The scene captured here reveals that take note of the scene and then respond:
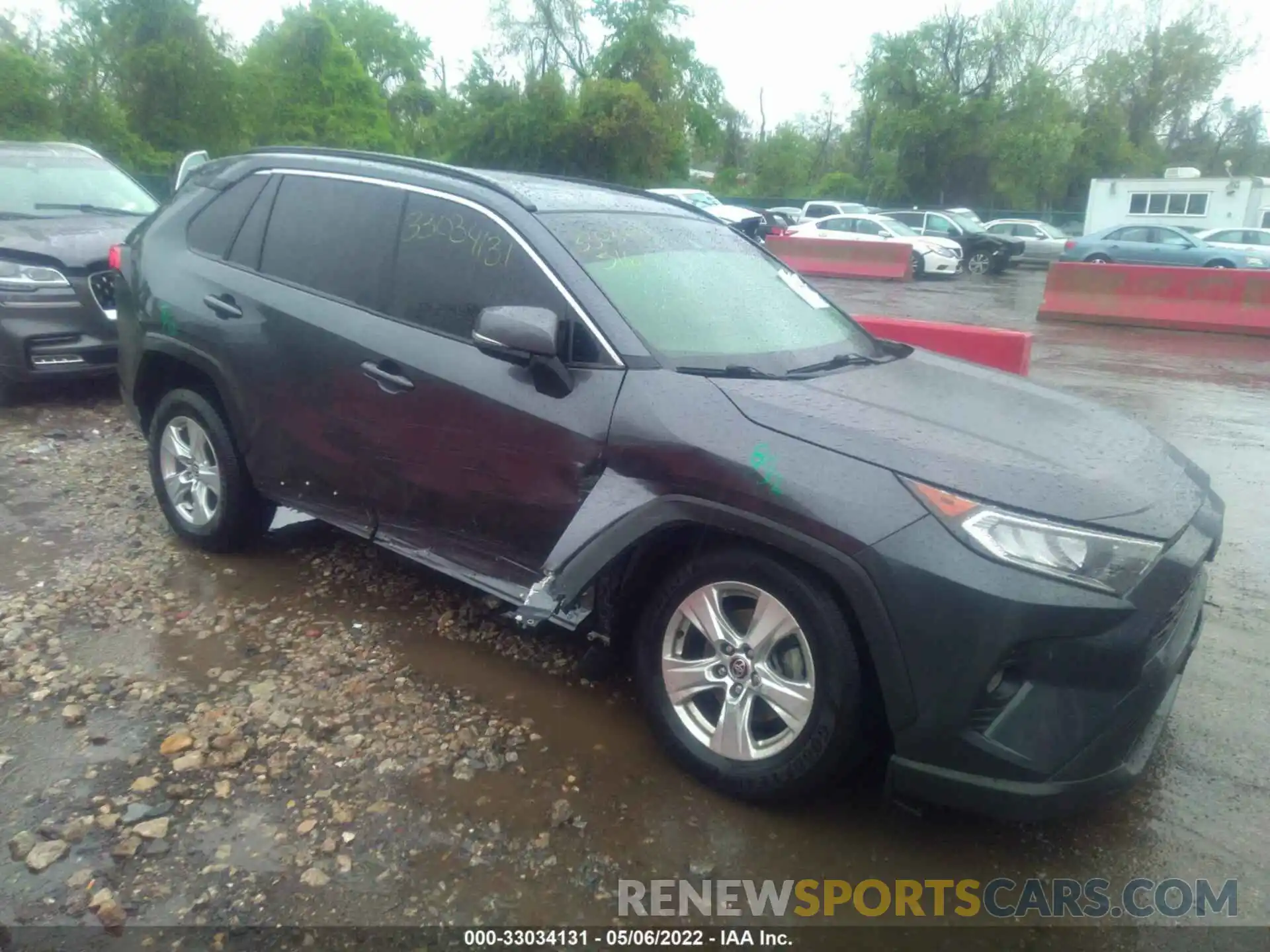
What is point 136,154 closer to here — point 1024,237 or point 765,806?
point 1024,237

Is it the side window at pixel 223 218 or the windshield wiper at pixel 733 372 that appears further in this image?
the side window at pixel 223 218

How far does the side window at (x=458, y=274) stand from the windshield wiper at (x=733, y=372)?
389mm

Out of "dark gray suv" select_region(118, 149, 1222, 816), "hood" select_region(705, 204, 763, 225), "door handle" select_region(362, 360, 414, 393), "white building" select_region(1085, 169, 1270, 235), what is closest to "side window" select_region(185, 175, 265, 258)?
"dark gray suv" select_region(118, 149, 1222, 816)

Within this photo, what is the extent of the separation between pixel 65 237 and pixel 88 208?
1013mm

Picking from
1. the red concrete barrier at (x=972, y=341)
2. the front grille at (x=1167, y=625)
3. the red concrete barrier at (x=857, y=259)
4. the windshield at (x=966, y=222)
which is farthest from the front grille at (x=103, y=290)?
the windshield at (x=966, y=222)

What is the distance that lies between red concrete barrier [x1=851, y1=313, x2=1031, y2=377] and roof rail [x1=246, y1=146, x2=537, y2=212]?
4.20 m

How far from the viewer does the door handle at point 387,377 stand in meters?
3.75

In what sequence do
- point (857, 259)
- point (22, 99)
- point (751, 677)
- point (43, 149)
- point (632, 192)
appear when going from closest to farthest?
point (751, 677) < point (632, 192) < point (43, 149) < point (857, 259) < point (22, 99)

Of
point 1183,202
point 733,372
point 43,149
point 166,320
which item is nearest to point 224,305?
point 166,320

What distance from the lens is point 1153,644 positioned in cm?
271

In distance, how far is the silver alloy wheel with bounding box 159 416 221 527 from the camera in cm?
469

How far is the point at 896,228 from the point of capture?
24781 millimetres

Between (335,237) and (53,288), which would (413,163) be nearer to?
(335,237)

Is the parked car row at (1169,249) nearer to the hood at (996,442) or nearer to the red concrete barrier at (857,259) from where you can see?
the red concrete barrier at (857,259)
